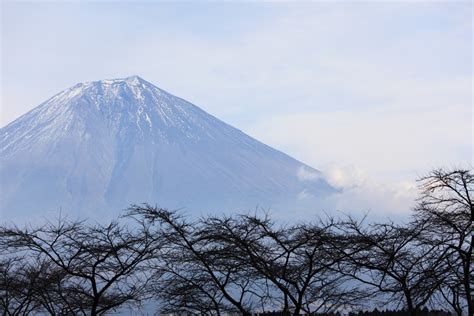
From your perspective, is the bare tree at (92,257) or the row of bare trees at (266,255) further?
the bare tree at (92,257)

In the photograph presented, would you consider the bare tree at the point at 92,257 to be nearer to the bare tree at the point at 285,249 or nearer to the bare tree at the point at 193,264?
the bare tree at the point at 193,264

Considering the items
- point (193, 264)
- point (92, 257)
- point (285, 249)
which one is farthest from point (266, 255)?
point (92, 257)

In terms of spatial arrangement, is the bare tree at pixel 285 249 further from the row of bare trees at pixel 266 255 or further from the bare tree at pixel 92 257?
the bare tree at pixel 92 257

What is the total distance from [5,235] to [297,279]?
20.8 ft

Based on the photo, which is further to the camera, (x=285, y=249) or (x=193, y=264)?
(x=193, y=264)

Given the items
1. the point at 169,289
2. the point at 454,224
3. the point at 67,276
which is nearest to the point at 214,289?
the point at 169,289

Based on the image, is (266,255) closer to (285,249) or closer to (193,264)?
(285,249)

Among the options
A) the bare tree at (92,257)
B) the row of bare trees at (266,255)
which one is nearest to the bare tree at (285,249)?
the row of bare trees at (266,255)

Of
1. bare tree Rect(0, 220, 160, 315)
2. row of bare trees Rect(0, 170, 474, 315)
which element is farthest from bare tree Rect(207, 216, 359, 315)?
bare tree Rect(0, 220, 160, 315)

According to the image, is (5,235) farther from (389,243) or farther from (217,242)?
(389,243)

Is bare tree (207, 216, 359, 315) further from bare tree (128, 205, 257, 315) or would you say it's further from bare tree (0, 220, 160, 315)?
bare tree (0, 220, 160, 315)

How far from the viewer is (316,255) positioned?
59.8 ft

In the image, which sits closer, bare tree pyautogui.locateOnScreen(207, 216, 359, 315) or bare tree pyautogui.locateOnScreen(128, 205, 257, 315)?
bare tree pyautogui.locateOnScreen(207, 216, 359, 315)

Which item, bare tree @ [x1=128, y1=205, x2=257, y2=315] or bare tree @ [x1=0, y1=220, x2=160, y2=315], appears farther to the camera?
bare tree @ [x1=0, y1=220, x2=160, y2=315]
